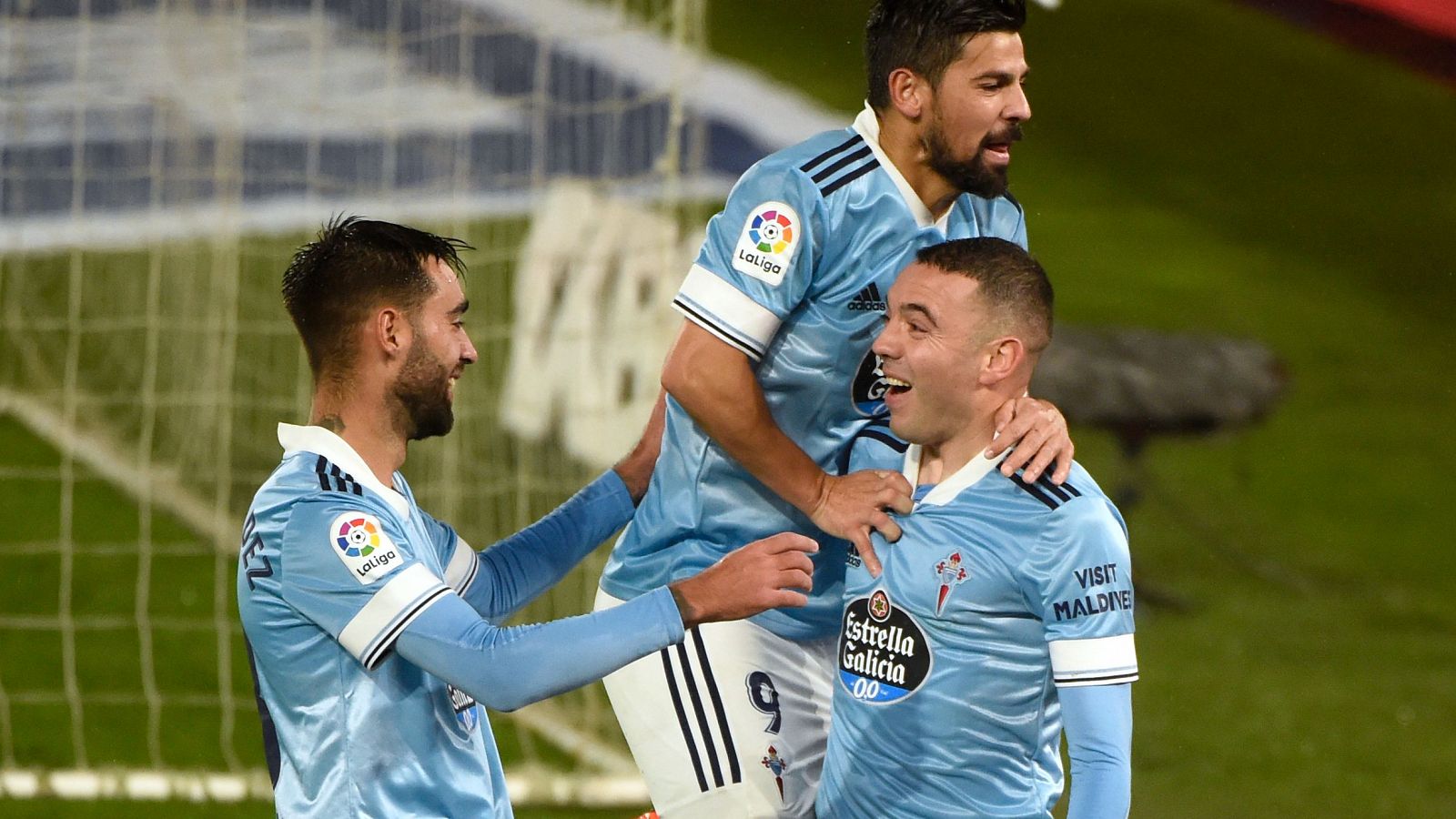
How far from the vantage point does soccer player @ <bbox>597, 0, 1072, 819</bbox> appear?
309cm

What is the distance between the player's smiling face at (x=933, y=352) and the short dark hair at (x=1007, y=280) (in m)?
0.02

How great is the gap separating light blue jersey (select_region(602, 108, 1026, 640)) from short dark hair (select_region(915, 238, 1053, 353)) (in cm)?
25

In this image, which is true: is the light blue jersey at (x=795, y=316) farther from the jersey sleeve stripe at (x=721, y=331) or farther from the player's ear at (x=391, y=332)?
the player's ear at (x=391, y=332)

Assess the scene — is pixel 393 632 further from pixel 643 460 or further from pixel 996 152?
pixel 996 152

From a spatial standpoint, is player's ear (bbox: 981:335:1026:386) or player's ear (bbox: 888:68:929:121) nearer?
player's ear (bbox: 981:335:1026:386)

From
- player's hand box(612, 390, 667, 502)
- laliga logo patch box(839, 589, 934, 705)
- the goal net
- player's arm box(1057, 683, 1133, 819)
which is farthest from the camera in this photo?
the goal net

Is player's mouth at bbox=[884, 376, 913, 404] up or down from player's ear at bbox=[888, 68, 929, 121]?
down

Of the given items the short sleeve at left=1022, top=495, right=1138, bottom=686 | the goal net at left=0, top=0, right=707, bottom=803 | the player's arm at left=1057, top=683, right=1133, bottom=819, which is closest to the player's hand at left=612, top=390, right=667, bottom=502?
the short sleeve at left=1022, top=495, right=1138, bottom=686

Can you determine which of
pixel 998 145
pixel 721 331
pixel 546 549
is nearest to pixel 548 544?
pixel 546 549

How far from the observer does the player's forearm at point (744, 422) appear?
310cm

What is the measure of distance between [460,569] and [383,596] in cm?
52

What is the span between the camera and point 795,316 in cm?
319

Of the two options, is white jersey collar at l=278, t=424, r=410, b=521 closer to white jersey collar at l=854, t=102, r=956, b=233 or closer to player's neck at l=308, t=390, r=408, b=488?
player's neck at l=308, t=390, r=408, b=488

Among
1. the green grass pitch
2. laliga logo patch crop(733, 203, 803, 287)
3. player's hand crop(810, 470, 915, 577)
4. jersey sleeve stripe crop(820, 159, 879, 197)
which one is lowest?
the green grass pitch
